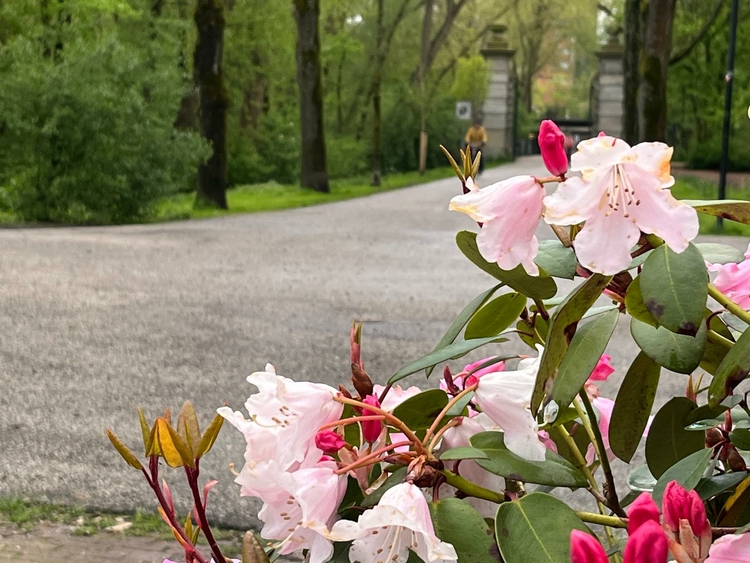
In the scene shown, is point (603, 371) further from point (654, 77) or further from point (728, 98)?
point (654, 77)

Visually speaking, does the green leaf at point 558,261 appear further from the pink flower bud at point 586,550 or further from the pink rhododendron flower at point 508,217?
the pink flower bud at point 586,550

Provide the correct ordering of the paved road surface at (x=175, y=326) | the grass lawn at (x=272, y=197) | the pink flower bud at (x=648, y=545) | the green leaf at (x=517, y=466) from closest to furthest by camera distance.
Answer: the pink flower bud at (x=648, y=545), the green leaf at (x=517, y=466), the paved road surface at (x=175, y=326), the grass lawn at (x=272, y=197)

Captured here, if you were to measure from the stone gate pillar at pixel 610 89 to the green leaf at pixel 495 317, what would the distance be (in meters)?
34.3

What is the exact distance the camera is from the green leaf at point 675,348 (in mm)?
861

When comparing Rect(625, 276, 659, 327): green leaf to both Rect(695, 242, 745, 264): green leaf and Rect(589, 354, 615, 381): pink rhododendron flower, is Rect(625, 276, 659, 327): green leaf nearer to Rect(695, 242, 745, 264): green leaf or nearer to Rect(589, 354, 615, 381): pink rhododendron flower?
Rect(695, 242, 745, 264): green leaf

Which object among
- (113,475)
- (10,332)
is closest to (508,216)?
(113,475)

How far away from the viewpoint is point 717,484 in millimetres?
873

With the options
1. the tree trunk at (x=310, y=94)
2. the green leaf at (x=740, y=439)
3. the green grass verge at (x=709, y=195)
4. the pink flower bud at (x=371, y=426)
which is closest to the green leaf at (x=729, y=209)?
the green leaf at (x=740, y=439)

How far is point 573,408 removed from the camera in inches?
39.3

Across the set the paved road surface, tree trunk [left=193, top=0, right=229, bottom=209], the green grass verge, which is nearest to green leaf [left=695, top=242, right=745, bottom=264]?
the paved road surface

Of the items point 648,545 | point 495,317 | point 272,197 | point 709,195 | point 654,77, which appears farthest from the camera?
point 272,197

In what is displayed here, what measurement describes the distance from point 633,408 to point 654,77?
1762 centimetres

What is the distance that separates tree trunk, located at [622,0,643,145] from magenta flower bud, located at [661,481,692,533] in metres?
21.5

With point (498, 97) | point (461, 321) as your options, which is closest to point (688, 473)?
point (461, 321)
